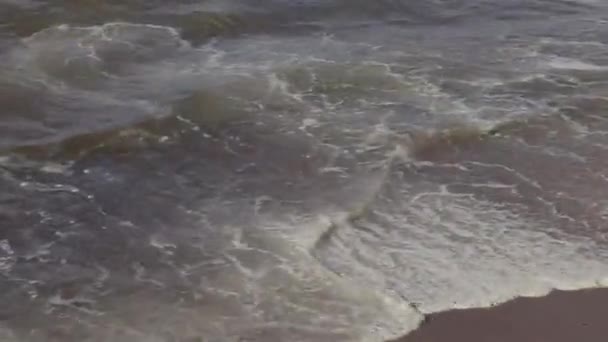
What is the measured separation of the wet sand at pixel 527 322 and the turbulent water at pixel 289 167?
87 millimetres

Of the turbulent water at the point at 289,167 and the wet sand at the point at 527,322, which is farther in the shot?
the turbulent water at the point at 289,167

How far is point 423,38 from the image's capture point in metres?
9.46

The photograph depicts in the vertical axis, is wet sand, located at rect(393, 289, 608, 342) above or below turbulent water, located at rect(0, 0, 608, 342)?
below

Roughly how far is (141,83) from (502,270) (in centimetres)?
396

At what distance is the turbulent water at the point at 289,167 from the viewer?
16.5 ft

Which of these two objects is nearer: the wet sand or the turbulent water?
the wet sand

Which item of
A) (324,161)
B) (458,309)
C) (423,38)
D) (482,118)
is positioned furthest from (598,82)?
(458,309)

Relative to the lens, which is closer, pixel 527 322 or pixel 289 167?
pixel 527 322

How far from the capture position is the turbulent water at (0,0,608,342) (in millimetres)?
5043

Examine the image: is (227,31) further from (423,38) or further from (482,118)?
(482,118)

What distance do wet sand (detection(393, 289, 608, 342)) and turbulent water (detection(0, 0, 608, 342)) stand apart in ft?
0.29

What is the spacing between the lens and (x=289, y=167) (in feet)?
21.7

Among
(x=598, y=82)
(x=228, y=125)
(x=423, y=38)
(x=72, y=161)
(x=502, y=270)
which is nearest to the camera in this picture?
(x=502, y=270)

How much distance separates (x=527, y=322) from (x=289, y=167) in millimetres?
2287
